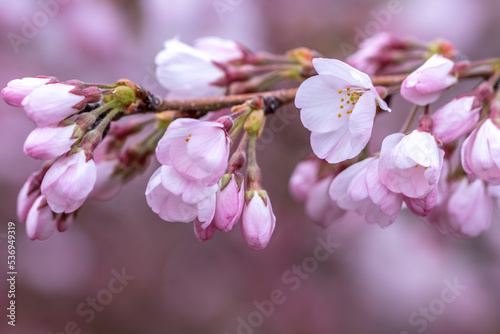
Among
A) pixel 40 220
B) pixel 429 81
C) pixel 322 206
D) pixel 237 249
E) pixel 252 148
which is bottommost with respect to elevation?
pixel 237 249

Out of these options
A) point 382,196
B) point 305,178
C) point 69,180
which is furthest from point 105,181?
point 382,196

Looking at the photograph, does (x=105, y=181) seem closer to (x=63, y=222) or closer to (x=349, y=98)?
(x=63, y=222)

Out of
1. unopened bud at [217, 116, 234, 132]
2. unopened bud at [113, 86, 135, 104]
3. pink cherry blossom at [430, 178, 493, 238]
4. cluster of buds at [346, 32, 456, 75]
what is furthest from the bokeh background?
unopened bud at [217, 116, 234, 132]

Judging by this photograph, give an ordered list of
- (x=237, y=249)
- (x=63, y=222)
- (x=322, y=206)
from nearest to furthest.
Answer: (x=63, y=222) → (x=322, y=206) → (x=237, y=249)

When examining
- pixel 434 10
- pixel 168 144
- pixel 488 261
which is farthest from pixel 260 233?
pixel 434 10

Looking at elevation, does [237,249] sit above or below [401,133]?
below

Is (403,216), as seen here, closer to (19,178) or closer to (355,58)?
(355,58)

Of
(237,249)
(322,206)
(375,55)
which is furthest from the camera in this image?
(237,249)
